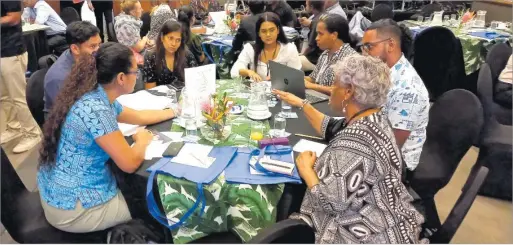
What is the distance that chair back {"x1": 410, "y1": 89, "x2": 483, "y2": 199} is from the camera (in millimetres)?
1990

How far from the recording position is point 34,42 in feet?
16.2

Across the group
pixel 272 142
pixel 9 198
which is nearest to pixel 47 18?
pixel 9 198

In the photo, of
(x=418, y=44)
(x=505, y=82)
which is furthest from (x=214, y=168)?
(x=418, y=44)

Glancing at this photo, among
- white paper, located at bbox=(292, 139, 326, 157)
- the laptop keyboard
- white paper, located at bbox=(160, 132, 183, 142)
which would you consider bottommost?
white paper, located at bbox=(292, 139, 326, 157)

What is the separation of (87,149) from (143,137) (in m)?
0.27

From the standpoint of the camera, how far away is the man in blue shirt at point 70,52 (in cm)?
229

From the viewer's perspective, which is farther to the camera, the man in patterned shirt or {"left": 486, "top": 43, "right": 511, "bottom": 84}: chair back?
{"left": 486, "top": 43, "right": 511, "bottom": 84}: chair back

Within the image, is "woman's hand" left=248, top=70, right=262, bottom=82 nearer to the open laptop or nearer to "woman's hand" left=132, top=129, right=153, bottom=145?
the open laptop

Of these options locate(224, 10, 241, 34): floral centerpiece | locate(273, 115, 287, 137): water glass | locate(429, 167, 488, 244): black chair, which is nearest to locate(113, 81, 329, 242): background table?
locate(273, 115, 287, 137): water glass

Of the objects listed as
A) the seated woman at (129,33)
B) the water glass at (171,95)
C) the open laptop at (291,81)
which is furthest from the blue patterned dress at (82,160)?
the seated woman at (129,33)

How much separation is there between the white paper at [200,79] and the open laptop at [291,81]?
391mm

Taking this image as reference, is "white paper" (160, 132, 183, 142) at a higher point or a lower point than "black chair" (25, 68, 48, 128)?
lower

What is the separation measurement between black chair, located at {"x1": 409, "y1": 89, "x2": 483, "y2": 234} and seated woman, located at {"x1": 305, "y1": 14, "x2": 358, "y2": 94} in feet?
2.58

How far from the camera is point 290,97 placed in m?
2.28
